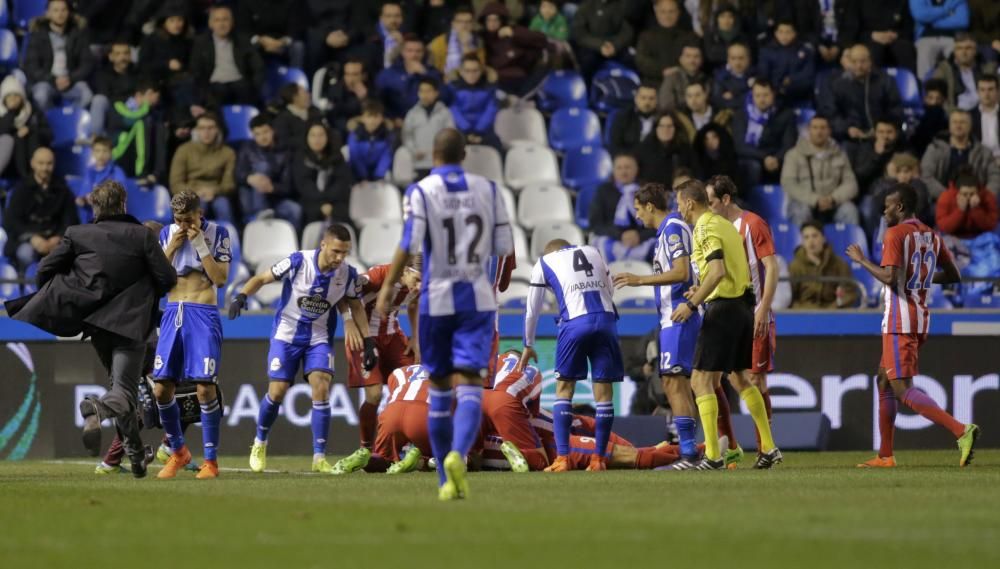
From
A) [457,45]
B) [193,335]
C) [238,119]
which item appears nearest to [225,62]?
[238,119]

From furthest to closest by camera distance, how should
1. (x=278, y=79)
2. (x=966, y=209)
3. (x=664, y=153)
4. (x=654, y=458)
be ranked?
(x=278, y=79), (x=664, y=153), (x=966, y=209), (x=654, y=458)

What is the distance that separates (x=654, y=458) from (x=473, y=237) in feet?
15.4

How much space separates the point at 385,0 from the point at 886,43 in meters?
7.22

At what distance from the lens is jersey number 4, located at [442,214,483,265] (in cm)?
1021

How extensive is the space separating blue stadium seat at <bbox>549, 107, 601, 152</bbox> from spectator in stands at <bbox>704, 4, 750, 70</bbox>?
193 cm

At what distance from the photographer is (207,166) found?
20.9m

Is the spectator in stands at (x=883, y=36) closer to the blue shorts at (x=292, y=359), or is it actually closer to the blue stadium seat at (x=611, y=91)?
the blue stadium seat at (x=611, y=91)

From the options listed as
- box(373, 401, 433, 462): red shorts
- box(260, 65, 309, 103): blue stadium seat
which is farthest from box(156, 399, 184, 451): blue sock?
box(260, 65, 309, 103): blue stadium seat

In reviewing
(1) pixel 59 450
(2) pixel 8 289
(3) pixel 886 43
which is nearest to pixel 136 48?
(2) pixel 8 289

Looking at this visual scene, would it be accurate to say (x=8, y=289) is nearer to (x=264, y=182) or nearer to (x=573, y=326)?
(x=264, y=182)

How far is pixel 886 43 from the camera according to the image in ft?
79.7

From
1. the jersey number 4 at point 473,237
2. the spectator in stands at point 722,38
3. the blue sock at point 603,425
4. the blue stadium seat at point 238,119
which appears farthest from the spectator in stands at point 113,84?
the jersey number 4 at point 473,237

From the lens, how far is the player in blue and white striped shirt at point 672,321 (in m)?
13.7

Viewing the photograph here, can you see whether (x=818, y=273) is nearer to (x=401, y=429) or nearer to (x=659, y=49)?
(x=659, y=49)
